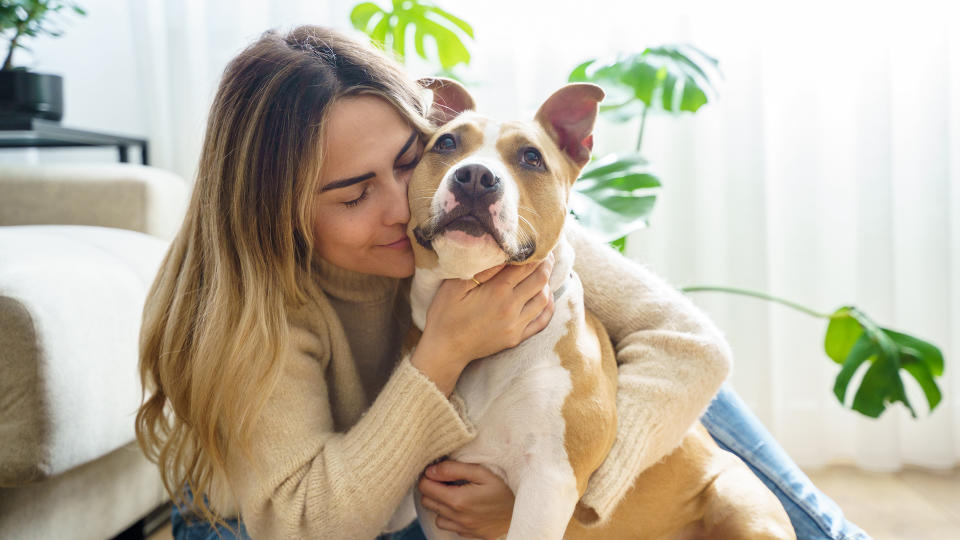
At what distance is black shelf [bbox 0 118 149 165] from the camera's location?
2.48 m

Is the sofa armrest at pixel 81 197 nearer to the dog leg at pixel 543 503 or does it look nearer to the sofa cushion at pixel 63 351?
the sofa cushion at pixel 63 351

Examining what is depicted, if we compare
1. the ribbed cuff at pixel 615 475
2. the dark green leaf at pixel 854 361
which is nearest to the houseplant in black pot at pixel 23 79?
the ribbed cuff at pixel 615 475

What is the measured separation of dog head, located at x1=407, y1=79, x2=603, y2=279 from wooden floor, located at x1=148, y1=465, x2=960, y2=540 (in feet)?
5.35

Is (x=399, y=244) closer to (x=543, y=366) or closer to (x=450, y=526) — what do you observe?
(x=543, y=366)

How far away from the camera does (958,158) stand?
289cm

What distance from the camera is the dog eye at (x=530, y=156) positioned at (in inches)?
49.9

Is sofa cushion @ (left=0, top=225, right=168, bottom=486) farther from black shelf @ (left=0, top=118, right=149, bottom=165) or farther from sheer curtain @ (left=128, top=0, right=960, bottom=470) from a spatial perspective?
sheer curtain @ (left=128, top=0, right=960, bottom=470)

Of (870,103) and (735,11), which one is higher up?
(735,11)

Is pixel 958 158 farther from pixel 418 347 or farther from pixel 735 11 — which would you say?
pixel 418 347

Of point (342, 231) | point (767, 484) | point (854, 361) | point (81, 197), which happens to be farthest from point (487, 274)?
point (81, 197)

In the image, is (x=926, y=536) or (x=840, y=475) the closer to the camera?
(x=926, y=536)

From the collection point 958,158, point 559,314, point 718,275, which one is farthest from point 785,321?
point 559,314

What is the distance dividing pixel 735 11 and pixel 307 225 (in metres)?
2.27

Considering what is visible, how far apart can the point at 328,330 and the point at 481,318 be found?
438mm
